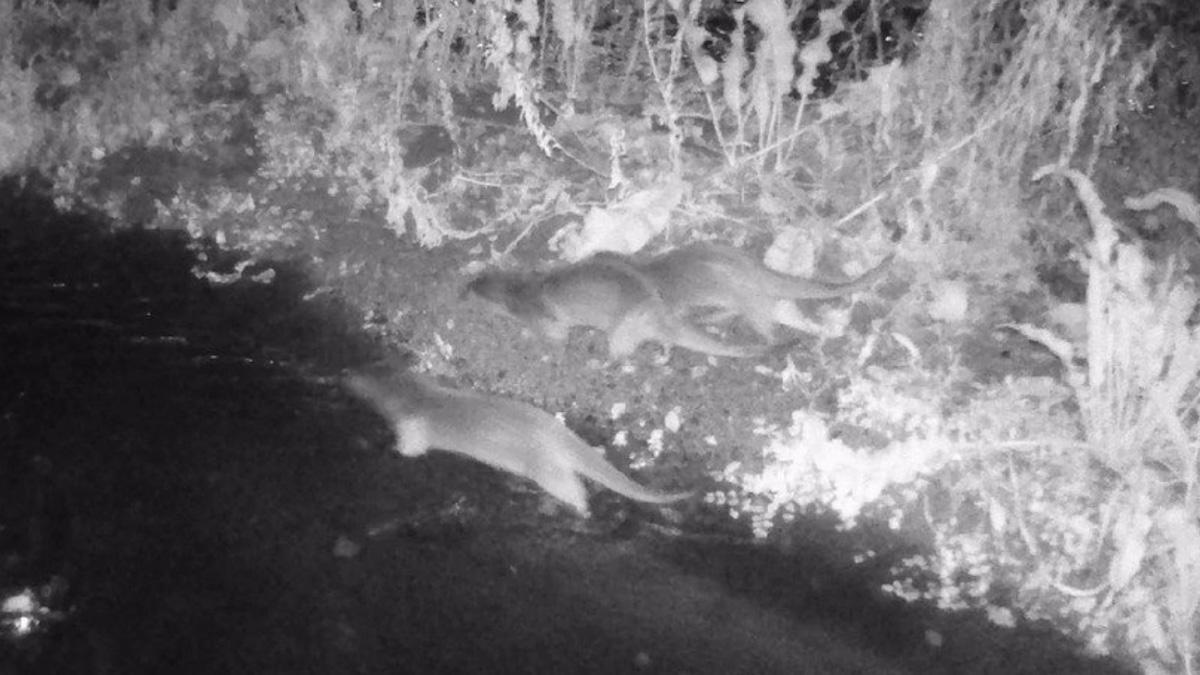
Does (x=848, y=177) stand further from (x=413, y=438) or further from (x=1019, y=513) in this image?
(x=413, y=438)

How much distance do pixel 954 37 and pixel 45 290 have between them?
10.1 feet

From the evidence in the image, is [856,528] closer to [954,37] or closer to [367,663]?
[367,663]

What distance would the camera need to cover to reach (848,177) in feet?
10.2

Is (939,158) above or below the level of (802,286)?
above

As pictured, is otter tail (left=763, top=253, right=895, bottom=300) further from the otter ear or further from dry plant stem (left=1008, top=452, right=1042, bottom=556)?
the otter ear

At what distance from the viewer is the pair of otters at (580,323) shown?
7.93ft

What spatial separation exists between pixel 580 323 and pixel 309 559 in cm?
105

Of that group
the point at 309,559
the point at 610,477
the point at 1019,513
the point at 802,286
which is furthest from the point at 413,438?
the point at 1019,513

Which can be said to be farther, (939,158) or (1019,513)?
(939,158)

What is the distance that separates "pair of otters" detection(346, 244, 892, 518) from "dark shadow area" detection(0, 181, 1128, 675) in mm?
79

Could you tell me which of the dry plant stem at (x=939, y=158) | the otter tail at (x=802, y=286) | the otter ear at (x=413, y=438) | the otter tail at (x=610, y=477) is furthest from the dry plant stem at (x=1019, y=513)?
the otter ear at (x=413, y=438)

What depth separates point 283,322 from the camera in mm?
2779

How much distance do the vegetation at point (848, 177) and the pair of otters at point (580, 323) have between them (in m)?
0.16

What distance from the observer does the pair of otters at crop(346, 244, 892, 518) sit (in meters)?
2.42
